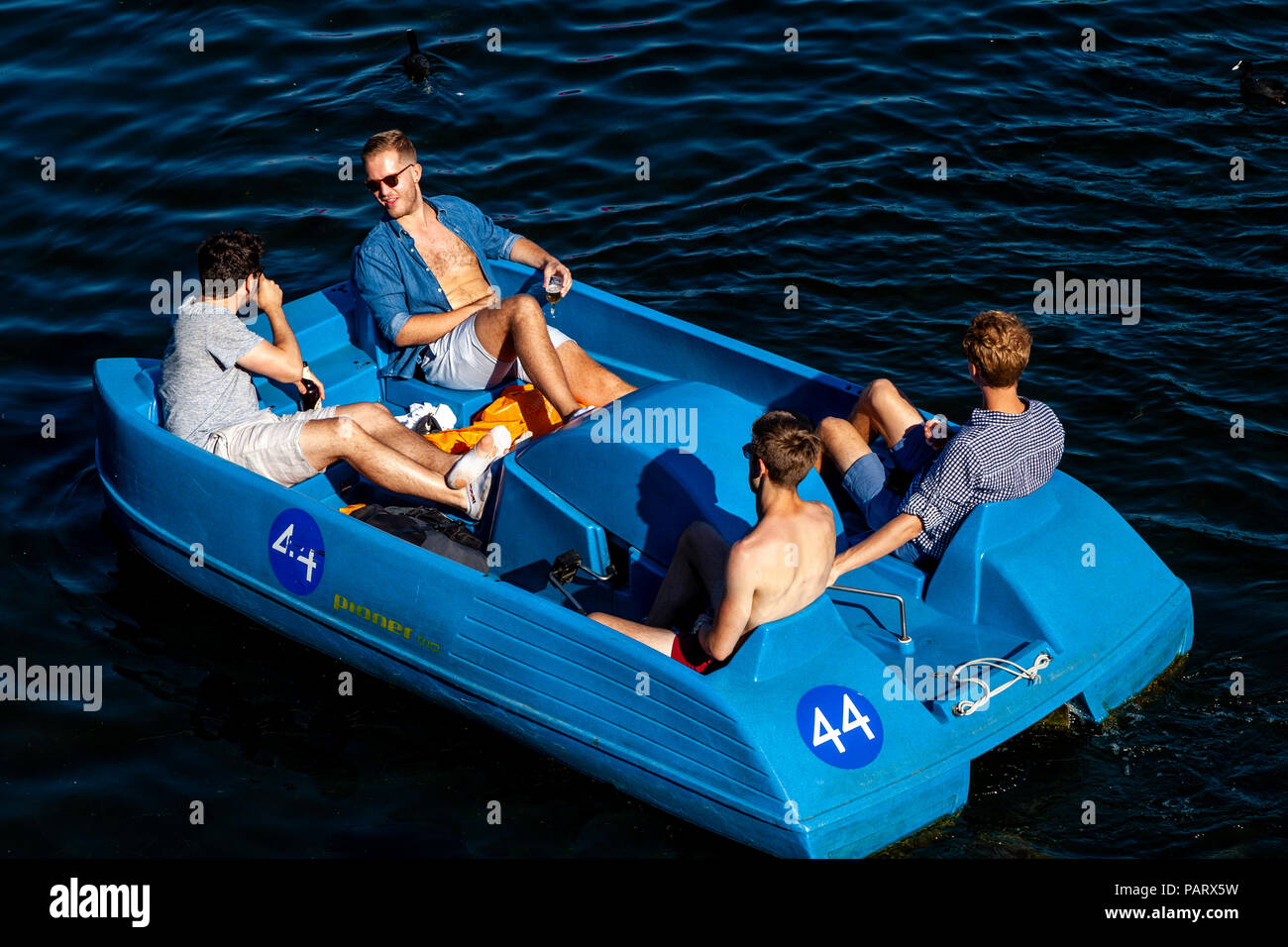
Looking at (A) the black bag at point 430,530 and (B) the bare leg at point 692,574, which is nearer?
(B) the bare leg at point 692,574

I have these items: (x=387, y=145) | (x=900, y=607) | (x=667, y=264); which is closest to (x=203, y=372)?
(x=387, y=145)

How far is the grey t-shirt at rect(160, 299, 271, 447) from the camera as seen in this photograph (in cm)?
633

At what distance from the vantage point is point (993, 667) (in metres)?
5.43

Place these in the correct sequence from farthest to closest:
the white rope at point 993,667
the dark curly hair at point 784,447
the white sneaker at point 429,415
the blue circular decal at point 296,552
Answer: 1. the white sneaker at point 429,415
2. the blue circular decal at point 296,552
3. the white rope at point 993,667
4. the dark curly hair at point 784,447

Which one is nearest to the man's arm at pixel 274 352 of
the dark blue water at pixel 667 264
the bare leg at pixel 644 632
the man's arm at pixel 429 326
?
the man's arm at pixel 429 326

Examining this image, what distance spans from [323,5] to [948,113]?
545 centimetres

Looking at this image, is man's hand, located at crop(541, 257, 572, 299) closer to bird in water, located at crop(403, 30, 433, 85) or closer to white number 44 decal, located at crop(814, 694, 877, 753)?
white number 44 decal, located at crop(814, 694, 877, 753)

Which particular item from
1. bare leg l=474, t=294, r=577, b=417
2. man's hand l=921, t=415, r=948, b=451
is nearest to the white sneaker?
bare leg l=474, t=294, r=577, b=417

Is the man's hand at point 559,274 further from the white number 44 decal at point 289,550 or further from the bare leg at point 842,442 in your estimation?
the white number 44 decal at point 289,550

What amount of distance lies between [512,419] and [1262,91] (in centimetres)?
639

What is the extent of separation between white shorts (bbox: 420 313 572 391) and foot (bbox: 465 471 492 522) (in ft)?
2.87

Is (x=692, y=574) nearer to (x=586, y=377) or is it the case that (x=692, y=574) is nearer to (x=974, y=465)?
(x=974, y=465)

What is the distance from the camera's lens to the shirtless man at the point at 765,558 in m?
4.90

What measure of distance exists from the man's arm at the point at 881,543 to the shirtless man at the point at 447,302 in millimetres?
1632
